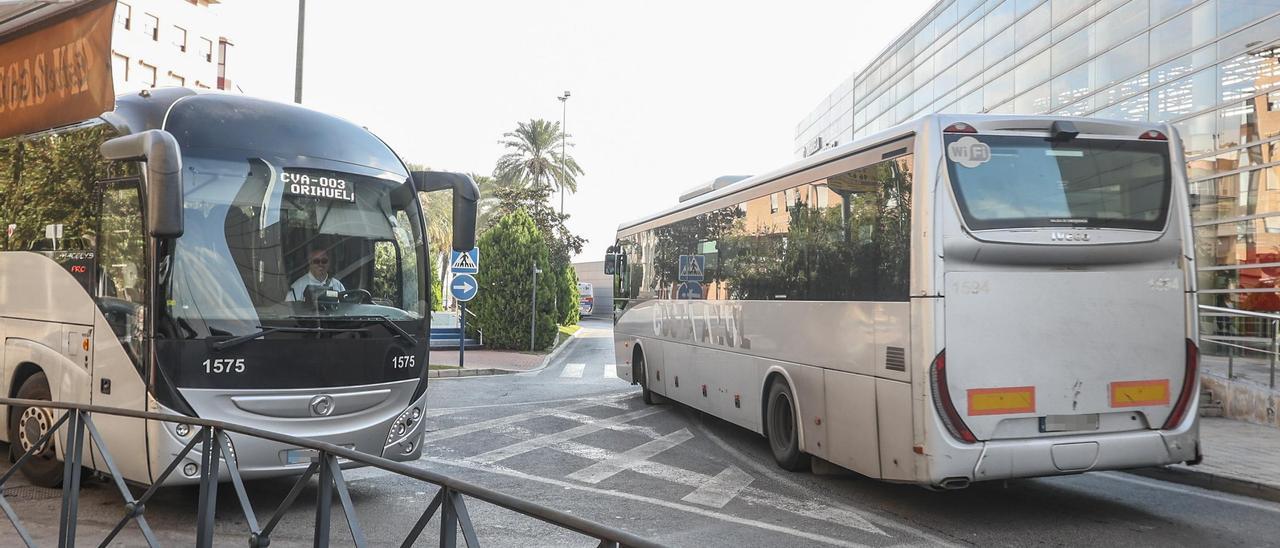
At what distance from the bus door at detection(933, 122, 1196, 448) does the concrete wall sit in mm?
76504

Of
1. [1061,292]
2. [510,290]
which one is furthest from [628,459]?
[510,290]

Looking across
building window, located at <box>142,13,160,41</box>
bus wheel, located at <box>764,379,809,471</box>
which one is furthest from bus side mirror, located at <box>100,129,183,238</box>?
building window, located at <box>142,13,160,41</box>

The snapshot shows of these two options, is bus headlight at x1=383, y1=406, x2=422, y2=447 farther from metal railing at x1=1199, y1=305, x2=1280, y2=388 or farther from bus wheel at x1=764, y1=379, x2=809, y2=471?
metal railing at x1=1199, y1=305, x2=1280, y2=388

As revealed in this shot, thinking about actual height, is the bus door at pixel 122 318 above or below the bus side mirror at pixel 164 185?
below

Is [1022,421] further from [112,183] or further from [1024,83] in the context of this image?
[1024,83]

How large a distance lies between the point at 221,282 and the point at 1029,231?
582 centimetres

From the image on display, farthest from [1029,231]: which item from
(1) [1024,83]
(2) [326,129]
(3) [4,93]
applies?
(1) [1024,83]

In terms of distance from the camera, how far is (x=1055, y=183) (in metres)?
7.48

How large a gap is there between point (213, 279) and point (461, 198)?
231 centimetres

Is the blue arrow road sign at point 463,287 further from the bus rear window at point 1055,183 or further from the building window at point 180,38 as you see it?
the building window at point 180,38

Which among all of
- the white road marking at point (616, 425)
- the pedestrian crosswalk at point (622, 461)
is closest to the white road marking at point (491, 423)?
the pedestrian crosswalk at point (622, 461)

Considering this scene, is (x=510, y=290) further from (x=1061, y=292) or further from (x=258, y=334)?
(x=1061, y=292)

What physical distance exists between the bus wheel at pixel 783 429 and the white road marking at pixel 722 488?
455 mm

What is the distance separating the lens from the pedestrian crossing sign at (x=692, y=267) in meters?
→ 12.6
